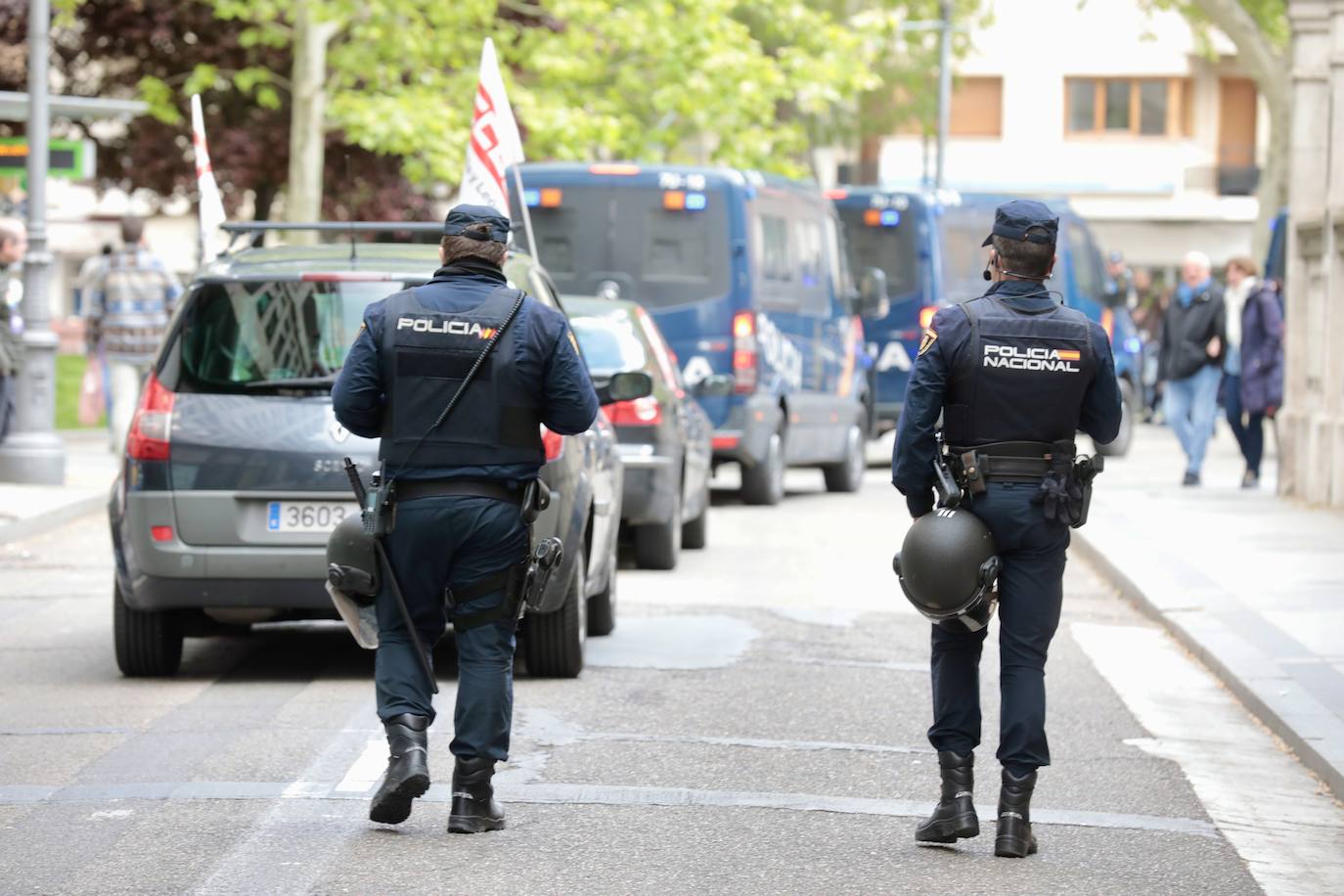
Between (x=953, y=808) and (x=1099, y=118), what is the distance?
2136 inches

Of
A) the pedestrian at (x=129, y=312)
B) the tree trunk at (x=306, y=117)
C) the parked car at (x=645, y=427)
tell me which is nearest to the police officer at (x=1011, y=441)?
the parked car at (x=645, y=427)

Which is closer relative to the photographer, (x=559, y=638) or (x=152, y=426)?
(x=152, y=426)

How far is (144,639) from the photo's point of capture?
9445 mm

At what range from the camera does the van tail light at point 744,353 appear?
17.8 metres

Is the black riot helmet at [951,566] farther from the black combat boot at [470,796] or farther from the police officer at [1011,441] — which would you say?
the black combat boot at [470,796]

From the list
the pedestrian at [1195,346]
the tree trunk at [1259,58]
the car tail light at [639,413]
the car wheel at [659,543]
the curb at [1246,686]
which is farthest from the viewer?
the tree trunk at [1259,58]

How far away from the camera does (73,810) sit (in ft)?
22.7

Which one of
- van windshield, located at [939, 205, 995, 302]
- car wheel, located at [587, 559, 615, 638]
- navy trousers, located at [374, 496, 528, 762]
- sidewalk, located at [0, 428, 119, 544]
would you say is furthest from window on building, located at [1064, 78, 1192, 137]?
navy trousers, located at [374, 496, 528, 762]

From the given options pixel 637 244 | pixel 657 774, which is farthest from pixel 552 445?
Answer: pixel 637 244

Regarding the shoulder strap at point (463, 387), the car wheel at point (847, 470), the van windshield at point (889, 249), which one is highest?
the van windshield at point (889, 249)

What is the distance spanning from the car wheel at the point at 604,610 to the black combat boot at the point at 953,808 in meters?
4.19

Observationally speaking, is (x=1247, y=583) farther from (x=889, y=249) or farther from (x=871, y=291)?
(x=889, y=249)

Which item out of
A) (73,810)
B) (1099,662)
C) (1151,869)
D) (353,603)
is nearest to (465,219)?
(353,603)

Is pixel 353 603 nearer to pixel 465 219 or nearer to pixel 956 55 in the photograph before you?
pixel 465 219
